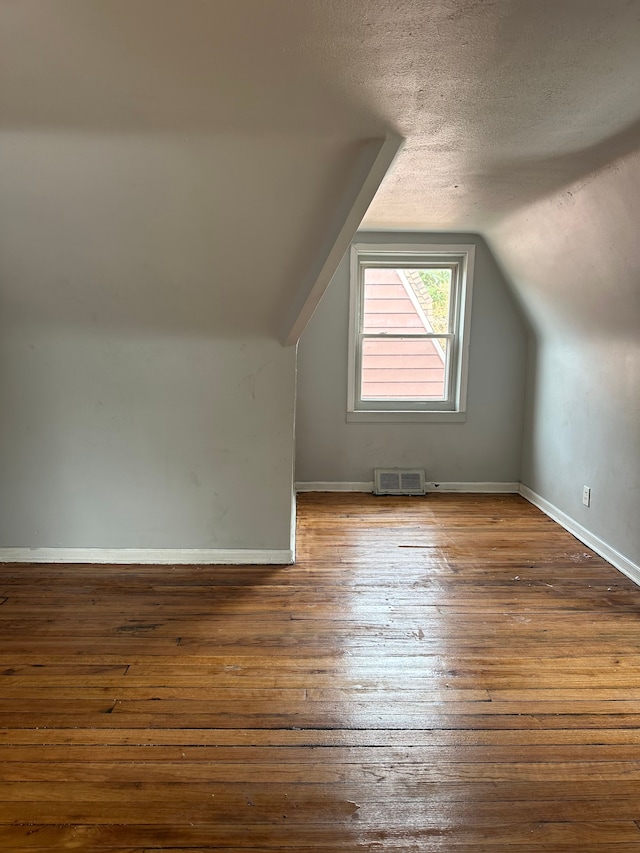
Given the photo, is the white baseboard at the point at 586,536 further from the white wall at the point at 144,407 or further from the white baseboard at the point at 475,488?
the white wall at the point at 144,407

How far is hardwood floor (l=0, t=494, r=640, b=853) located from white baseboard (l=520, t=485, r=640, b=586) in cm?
8

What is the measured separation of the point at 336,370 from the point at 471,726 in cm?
320

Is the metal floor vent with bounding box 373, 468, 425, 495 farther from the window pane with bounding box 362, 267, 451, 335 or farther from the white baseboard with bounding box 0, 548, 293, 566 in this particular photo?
the white baseboard with bounding box 0, 548, 293, 566

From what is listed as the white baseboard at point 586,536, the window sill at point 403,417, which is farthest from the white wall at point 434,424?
the white baseboard at point 586,536

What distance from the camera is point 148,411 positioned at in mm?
3324

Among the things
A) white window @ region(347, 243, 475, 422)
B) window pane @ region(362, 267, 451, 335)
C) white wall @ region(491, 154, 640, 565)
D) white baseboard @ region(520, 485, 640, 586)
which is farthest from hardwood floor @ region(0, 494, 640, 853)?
window pane @ region(362, 267, 451, 335)

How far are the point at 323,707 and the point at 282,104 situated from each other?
202 cm

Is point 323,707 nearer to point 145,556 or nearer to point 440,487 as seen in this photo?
point 145,556

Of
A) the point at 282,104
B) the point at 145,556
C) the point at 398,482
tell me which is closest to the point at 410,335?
the point at 398,482

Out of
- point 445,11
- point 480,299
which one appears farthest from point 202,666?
point 480,299

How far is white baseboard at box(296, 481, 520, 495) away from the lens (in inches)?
197

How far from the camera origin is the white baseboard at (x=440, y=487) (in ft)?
16.4

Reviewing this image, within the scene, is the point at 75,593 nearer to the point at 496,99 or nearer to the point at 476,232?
the point at 496,99

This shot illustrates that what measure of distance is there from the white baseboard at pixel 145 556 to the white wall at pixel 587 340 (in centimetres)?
194
